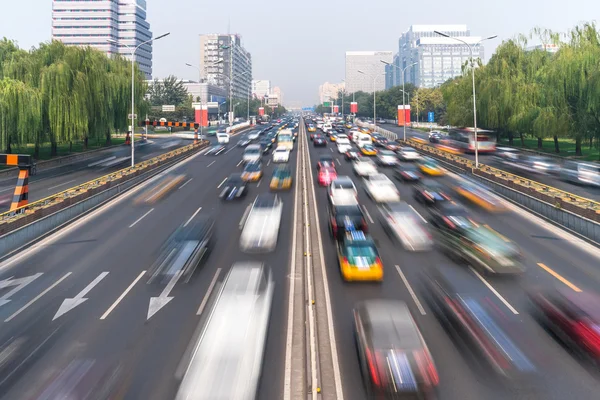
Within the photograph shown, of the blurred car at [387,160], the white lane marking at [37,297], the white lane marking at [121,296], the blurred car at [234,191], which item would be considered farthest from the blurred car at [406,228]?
the blurred car at [387,160]

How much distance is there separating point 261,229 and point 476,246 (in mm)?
9304

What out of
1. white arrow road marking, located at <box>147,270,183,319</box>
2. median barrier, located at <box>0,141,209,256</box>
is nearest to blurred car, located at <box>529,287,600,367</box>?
white arrow road marking, located at <box>147,270,183,319</box>

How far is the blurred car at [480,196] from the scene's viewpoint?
25.5 metres

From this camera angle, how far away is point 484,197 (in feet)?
88.9

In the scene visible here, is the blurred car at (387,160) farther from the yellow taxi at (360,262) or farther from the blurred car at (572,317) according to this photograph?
the blurred car at (572,317)

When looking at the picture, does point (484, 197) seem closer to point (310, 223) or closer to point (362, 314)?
point (310, 223)

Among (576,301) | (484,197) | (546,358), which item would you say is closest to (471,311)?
(546,358)

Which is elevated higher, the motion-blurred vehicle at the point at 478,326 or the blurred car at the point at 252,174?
the blurred car at the point at 252,174

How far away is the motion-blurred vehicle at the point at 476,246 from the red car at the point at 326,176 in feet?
44.2

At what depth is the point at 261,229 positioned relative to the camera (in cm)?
1897

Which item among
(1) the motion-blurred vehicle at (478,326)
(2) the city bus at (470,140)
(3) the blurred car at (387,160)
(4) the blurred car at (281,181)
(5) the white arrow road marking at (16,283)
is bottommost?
(1) the motion-blurred vehicle at (478,326)

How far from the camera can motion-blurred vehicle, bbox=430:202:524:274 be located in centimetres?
1529

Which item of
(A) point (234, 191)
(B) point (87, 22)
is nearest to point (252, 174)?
(A) point (234, 191)

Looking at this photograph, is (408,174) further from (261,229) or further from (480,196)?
(261,229)
